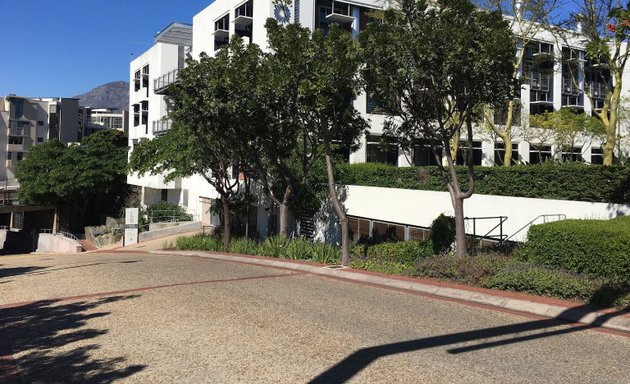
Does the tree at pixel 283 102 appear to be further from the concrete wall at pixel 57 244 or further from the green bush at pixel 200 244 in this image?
the concrete wall at pixel 57 244

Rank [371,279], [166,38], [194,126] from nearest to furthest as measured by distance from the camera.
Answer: [371,279], [194,126], [166,38]

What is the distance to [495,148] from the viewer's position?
1331 inches

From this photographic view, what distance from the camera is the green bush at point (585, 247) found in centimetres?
950

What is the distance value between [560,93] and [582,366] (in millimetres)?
36524

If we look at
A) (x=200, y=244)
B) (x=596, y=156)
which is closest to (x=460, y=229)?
(x=200, y=244)

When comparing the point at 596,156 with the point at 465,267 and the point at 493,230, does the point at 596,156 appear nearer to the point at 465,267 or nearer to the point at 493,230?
the point at 493,230

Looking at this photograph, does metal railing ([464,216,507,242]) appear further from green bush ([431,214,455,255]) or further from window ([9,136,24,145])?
window ([9,136,24,145])

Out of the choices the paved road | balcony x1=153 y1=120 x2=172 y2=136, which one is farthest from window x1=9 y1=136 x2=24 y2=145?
the paved road

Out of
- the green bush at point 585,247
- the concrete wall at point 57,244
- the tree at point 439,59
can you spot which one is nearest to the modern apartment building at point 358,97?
the concrete wall at point 57,244

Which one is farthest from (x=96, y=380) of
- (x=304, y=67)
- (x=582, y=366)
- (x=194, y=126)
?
(x=194, y=126)

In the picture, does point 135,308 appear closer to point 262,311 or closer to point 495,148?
point 262,311

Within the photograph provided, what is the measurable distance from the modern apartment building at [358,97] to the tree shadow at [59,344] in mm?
15214

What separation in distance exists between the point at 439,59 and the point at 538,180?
7.77 m

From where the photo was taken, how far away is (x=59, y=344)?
6.82 metres
